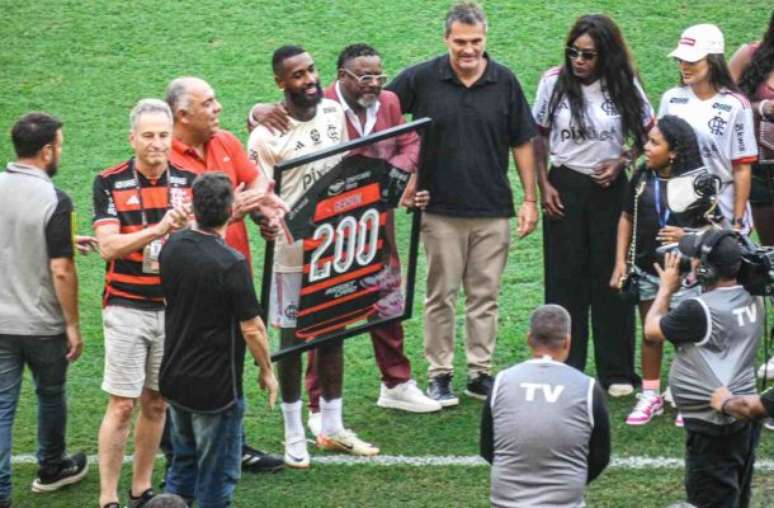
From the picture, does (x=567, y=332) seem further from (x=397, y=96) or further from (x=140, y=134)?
(x=397, y=96)

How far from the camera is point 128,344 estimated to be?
754cm

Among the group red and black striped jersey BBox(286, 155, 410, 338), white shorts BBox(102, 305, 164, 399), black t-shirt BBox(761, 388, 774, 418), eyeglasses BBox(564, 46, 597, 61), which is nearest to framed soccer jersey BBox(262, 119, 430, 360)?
red and black striped jersey BBox(286, 155, 410, 338)

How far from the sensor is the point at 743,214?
29.5 ft

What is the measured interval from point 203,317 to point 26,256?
1.26 meters

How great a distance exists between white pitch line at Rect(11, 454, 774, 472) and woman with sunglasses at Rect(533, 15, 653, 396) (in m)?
0.90

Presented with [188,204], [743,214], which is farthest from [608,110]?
[188,204]

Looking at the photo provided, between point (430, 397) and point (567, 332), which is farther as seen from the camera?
point (430, 397)

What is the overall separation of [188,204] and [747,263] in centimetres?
242

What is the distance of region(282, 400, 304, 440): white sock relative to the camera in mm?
8289

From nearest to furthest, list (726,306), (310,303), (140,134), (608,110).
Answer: (726,306), (140,134), (310,303), (608,110)

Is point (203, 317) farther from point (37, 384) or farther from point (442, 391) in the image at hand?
point (442, 391)

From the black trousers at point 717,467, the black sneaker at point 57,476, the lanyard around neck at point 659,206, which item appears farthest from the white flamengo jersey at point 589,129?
the black sneaker at point 57,476

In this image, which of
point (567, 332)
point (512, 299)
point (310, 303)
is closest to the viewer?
point (567, 332)

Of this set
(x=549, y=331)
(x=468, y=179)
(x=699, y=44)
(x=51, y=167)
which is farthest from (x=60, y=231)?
(x=699, y=44)
